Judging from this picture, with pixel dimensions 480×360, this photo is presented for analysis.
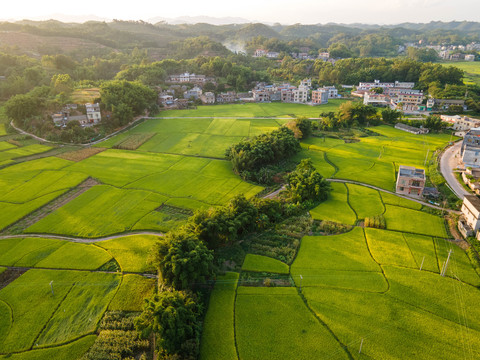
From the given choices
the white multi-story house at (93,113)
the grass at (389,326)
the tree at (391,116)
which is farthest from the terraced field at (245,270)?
the tree at (391,116)

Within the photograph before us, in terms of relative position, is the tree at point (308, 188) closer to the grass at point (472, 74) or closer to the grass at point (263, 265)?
the grass at point (263, 265)

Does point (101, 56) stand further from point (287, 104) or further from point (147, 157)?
point (147, 157)

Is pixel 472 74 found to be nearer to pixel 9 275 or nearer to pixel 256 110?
pixel 256 110

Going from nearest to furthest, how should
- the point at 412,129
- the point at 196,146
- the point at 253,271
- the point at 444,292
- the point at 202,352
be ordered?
the point at 202,352, the point at 444,292, the point at 253,271, the point at 196,146, the point at 412,129

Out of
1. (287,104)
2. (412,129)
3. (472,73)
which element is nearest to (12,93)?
(287,104)

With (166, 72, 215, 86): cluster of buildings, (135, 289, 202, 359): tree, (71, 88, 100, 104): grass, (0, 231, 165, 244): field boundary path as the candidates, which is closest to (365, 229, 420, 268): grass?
(135, 289, 202, 359): tree

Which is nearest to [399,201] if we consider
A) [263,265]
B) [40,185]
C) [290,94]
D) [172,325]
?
[263,265]

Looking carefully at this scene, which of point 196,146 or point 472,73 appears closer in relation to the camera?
point 196,146

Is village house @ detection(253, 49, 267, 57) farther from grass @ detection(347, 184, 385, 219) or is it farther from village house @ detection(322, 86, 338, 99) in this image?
grass @ detection(347, 184, 385, 219)
